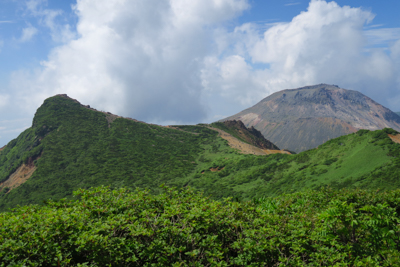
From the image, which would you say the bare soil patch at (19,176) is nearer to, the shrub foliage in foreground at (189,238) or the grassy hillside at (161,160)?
the grassy hillside at (161,160)

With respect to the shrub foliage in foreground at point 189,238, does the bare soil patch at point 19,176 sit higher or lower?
higher

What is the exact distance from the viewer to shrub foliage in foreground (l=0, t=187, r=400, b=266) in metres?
4.83

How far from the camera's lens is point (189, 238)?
18.0 ft

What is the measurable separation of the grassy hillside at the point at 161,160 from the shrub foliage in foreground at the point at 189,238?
24.0 m

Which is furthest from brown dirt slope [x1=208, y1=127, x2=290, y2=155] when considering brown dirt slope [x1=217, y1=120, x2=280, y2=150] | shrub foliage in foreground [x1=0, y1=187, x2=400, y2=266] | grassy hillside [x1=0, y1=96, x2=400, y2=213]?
shrub foliage in foreground [x1=0, y1=187, x2=400, y2=266]

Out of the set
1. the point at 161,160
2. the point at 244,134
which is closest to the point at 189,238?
the point at 161,160

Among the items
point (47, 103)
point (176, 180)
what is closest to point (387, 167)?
point (176, 180)

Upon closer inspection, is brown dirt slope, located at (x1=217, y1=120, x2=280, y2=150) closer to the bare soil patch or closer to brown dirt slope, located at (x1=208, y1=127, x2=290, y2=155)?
brown dirt slope, located at (x1=208, y1=127, x2=290, y2=155)

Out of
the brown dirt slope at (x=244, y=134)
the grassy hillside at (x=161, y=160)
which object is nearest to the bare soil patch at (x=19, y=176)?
the grassy hillside at (x=161, y=160)

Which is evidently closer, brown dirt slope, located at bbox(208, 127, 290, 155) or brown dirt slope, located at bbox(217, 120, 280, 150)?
brown dirt slope, located at bbox(208, 127, 290, 155)

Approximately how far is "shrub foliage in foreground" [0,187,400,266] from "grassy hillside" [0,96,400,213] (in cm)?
2403

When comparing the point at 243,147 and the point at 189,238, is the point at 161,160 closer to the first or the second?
the point at 243,147

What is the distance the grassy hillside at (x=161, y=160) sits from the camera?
32656 millimetres

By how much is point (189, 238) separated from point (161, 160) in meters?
61.9
